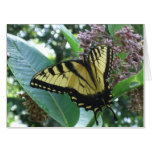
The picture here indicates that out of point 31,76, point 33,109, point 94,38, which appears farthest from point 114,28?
point 33,109

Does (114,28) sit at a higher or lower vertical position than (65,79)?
higher

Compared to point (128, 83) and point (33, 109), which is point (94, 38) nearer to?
point (128, 83)

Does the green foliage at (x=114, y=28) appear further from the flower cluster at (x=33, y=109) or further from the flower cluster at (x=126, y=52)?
the flower cluster at (x=33, y=109)

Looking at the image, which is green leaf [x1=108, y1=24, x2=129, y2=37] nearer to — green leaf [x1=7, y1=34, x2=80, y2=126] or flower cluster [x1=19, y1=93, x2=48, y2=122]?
green leaf [x1=7, y1=34, x2=80, y2=126]

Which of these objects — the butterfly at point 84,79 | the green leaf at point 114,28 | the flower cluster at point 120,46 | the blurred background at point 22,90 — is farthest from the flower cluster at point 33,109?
the green leaf at point 114,28

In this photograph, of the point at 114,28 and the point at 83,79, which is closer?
the point at 114,28
